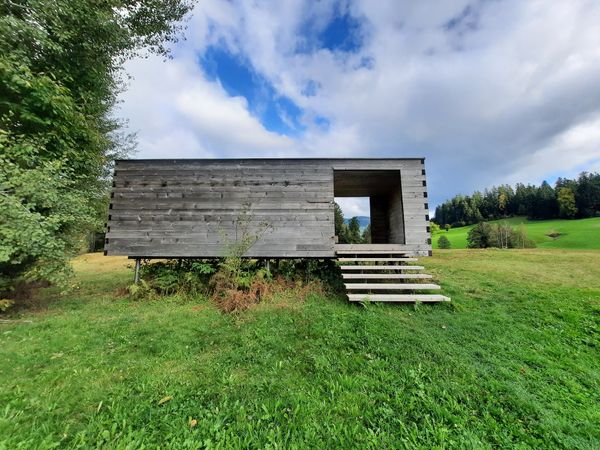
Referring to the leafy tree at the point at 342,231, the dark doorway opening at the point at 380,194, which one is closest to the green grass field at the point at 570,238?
the leafy tree at the point at 342,231

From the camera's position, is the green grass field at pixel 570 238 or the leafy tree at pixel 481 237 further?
the leafy tree at pixel 481 237

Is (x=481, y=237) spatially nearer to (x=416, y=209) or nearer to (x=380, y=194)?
A: (x=380, y=194)

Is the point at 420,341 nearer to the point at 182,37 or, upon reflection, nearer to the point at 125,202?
the point at 125,202

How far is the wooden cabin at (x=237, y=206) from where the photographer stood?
7.17 m

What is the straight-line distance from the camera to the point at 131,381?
123 inches

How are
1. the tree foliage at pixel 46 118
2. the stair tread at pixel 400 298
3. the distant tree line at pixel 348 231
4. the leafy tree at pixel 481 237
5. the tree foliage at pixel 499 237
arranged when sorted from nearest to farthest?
the tree foliage at pixel 46 118, the stair tread at pixel 400 298, the distant tree line at pixel 348 231, the tree foliage at pixel 499 237, the leafy tree at pixel 481 237

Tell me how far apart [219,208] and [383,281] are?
529cm

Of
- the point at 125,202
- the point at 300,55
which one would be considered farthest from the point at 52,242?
the point at 300,55

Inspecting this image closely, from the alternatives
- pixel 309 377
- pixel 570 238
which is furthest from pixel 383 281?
pixel 570 238

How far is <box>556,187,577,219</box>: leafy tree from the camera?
39.6m

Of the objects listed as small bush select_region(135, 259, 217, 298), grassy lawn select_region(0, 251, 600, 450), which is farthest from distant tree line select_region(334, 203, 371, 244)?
grassy lawn select_region(0, 251, 600, 450)

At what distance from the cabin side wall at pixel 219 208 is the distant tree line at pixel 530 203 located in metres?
53.9

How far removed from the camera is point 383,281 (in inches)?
279

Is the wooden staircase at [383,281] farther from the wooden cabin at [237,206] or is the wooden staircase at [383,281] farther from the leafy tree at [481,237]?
the leafy tree at [481,237]
